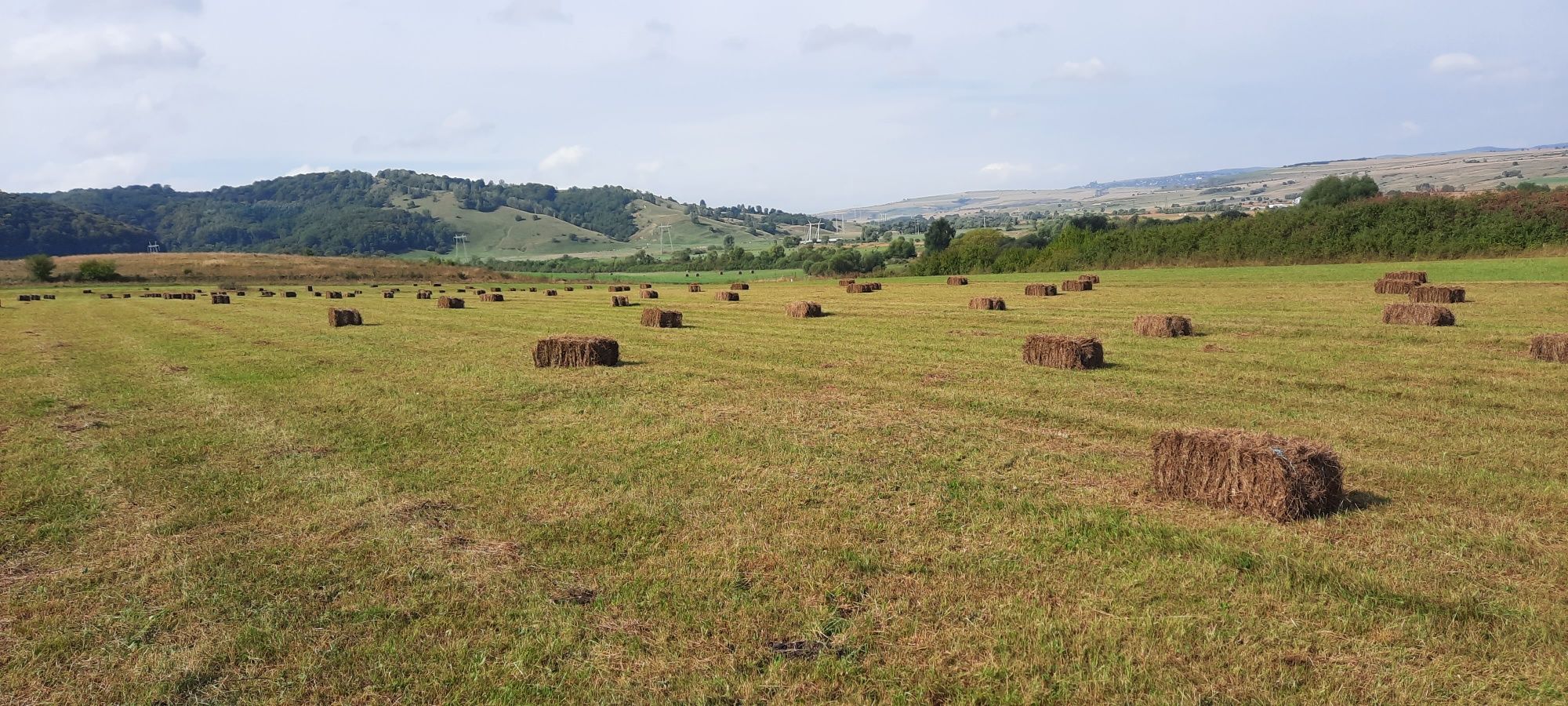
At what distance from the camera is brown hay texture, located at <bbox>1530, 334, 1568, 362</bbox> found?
17.4 metres

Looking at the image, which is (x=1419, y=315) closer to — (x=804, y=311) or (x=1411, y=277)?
(x=1411, y=277)

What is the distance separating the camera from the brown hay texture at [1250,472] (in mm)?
8695

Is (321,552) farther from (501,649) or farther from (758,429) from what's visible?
(758,429)

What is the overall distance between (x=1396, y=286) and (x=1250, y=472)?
34.8m

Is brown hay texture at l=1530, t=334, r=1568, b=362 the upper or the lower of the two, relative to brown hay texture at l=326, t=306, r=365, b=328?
lower

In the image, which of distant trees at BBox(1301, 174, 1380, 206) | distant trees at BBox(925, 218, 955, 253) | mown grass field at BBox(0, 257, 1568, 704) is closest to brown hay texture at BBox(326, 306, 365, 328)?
mown grass field at BBox(0, 257, 1568, 704)

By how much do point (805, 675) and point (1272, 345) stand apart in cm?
1998

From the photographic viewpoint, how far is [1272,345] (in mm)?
21547

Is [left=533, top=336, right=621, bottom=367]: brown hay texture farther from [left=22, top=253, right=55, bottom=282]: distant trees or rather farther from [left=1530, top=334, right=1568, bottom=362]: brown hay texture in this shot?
[left=22, top=253, right=55, bottom=282]: distant trees

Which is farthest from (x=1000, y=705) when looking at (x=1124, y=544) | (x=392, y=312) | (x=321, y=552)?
(x=392, y=312)

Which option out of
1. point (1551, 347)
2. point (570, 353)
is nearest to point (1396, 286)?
point (1551, 347)

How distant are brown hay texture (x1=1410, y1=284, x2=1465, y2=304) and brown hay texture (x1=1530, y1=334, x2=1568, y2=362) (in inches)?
547

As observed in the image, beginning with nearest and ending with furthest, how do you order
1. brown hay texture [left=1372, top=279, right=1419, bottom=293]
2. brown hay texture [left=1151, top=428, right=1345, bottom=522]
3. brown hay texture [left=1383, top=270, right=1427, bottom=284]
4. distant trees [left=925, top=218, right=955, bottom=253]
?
brown hay texture [left=1151, top=428, right=1345, bottom=522]
brown hay texture [left=1372, top=279, right=1419, bottom=293]
brown hay texture [left=1383, top=270, right=1427, bottom=284]
distant trees [left=925, top=218, right=955, bottom=253]

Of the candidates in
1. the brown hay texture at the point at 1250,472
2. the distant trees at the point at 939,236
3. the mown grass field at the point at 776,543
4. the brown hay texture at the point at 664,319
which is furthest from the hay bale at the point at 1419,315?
the distant trees at the point at 939,236
